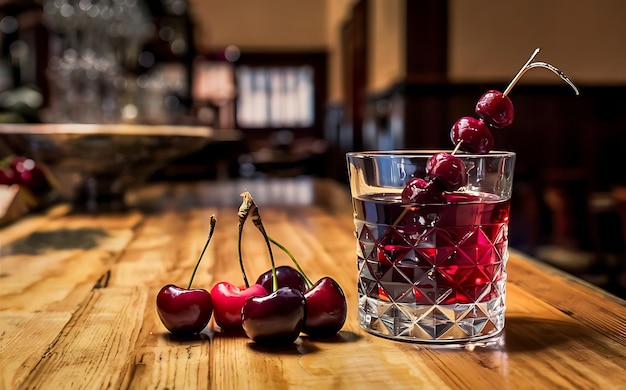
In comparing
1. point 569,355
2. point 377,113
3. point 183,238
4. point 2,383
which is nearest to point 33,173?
point 183,238

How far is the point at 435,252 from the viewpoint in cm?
55

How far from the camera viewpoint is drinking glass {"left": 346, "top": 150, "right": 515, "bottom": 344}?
542 millimetres

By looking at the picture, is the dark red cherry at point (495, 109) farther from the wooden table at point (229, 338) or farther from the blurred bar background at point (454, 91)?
the blurred bar background at point (454, 91)

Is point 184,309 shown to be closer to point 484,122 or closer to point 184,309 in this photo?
point 184,309

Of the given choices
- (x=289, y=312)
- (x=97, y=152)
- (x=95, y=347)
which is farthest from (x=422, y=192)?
(x=97, y=152)

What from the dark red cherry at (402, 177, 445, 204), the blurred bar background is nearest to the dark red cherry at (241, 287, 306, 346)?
the dark red cherry at (402, 177, 445, 204)

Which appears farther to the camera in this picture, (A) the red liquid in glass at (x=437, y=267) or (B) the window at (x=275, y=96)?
(B) the window at (x=275, y=96)

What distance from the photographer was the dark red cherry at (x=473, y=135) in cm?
55

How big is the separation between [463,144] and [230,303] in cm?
22

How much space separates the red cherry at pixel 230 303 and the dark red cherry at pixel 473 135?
0.20 m

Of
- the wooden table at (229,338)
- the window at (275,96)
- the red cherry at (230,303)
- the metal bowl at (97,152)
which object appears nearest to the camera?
the wooden table at (229,338)

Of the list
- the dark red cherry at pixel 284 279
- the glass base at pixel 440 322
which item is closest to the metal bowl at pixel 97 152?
the dark red cherry at pixel 284 279

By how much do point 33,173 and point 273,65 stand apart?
866 centimetres

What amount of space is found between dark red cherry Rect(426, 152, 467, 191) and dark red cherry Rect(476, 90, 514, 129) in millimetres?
60
